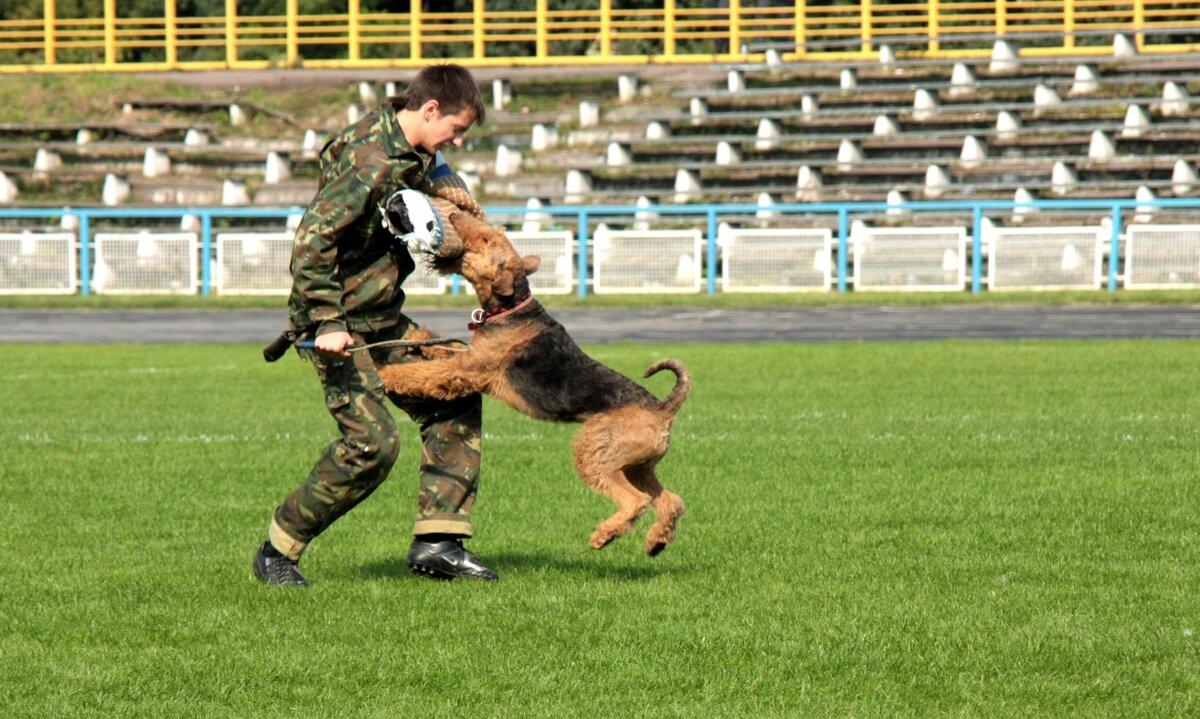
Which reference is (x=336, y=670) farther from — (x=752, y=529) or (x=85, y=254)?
(x=85, y=254)

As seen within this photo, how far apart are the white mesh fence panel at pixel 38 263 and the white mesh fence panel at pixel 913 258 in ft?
42.1

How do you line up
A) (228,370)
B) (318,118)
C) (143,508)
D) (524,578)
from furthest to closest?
(318,118)
(228,370)
(143,508)
(524,578)

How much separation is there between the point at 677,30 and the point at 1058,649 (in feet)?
145

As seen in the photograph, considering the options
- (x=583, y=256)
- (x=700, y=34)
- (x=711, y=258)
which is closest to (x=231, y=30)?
(x=700, y=34)

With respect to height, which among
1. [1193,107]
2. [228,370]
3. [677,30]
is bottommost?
[228,370]

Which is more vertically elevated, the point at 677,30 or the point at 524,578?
the point at 677,30

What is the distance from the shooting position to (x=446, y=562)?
6547 mm

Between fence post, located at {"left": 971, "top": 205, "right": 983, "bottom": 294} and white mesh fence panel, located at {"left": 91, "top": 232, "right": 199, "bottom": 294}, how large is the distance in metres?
12.5

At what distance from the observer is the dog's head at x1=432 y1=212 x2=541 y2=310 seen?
615cm

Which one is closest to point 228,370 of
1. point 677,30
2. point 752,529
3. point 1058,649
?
point 752,529

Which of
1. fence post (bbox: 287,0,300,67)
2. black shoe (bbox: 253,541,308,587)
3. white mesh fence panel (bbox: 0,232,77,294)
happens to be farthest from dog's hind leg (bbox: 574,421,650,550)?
fence post (bbox: 287,0,300,67)

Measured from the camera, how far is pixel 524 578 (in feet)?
21.7

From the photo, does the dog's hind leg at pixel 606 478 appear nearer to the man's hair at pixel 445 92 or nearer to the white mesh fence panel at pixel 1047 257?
the man's hair at pixel 445 92

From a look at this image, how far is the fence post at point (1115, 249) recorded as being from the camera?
24.7 m
